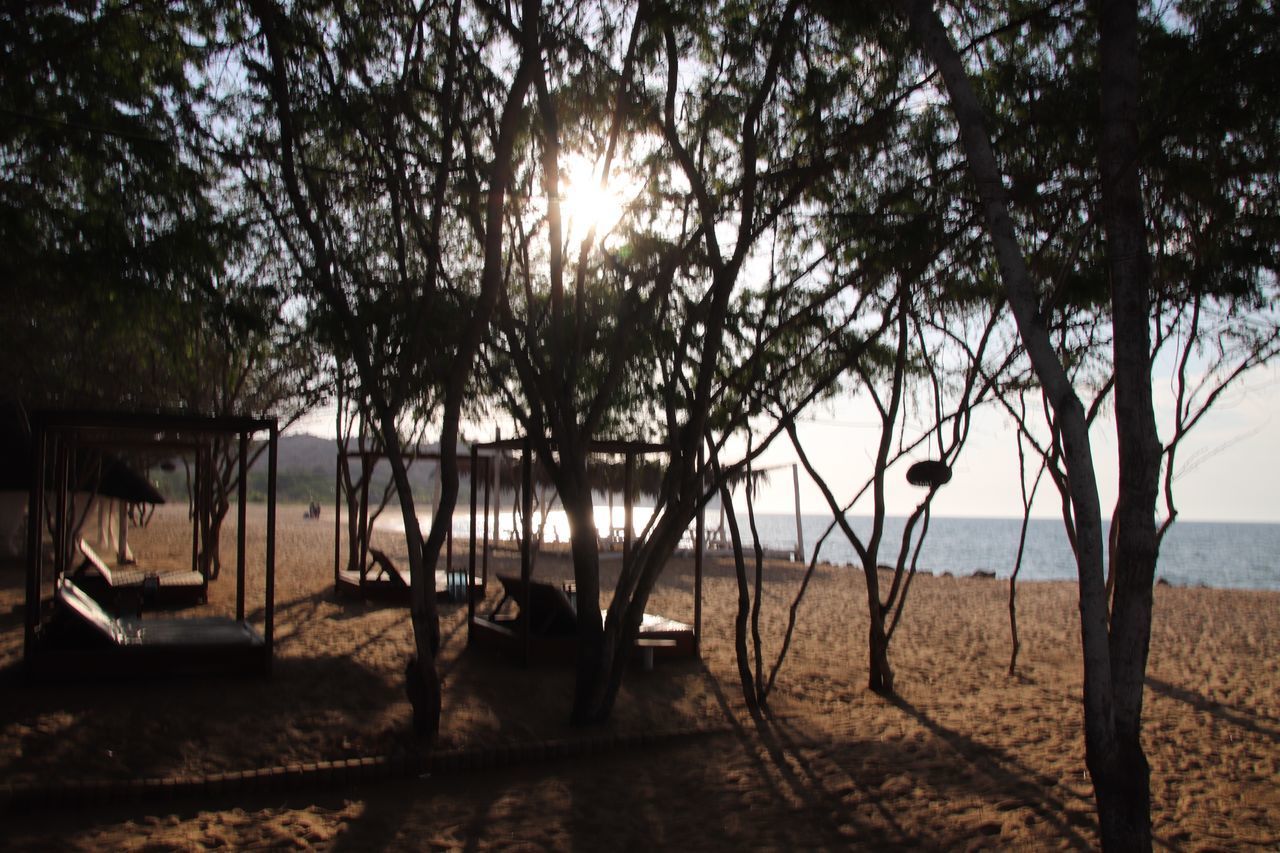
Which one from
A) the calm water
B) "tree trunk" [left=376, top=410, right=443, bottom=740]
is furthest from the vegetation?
the calm water

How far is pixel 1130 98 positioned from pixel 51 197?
793 centimetres

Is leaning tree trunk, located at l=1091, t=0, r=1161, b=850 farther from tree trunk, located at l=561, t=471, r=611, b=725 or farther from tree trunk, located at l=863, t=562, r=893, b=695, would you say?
tree trunk, located at l=863, t=562, r=893, b=695

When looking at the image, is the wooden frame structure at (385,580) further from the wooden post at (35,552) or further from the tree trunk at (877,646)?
the tree trunk at (877,646)

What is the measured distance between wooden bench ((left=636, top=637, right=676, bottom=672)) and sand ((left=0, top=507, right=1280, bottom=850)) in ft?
0.55

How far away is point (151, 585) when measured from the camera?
12.7m

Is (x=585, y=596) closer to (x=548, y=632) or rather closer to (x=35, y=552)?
(x=548, y=632)

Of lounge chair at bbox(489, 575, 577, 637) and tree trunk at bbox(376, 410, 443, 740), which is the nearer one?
tree trunk at bbox(376, 410, 443, 740)

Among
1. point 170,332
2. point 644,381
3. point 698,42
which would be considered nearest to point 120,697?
point 170,332

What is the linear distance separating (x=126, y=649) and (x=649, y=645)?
463 centimetres

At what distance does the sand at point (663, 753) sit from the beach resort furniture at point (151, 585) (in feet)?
Result: 4.17

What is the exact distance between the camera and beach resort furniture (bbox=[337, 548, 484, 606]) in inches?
539

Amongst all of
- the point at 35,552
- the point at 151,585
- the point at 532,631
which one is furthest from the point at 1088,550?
the point at 151,585

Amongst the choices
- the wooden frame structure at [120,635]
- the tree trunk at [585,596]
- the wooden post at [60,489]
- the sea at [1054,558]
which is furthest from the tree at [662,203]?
the sea at [1054,558]

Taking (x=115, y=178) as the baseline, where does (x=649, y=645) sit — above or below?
below
